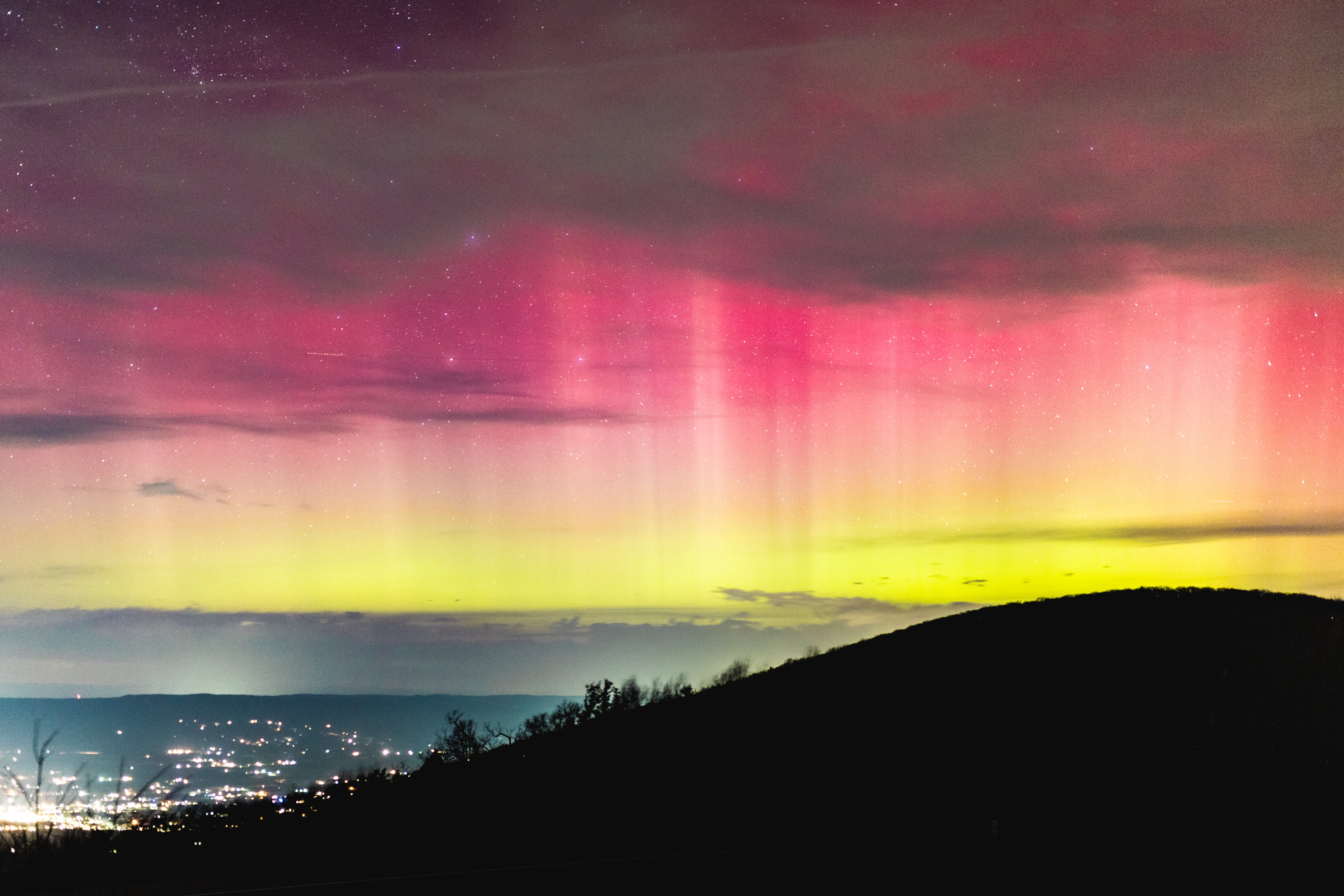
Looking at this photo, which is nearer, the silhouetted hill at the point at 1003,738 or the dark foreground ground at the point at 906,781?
the dark foreground ground at the point at 906,781

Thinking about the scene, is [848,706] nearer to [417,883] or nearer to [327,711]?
[417,883]

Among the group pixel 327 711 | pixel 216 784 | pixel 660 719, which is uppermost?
pixel 660 719

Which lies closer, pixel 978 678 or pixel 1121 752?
pixel 1121 752

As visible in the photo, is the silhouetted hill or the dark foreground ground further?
the silhouetted hill

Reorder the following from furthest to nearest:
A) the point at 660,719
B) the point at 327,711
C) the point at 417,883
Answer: the point at 327,711, the point at 660,719, the point at 417,883

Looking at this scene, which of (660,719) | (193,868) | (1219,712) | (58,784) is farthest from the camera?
(660,719)

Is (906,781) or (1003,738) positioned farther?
(1003,738)

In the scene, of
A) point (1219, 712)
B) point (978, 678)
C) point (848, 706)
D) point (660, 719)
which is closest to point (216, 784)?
point (660, 719)

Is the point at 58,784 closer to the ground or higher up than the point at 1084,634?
higher up
